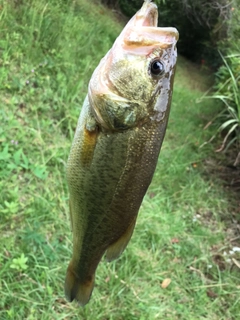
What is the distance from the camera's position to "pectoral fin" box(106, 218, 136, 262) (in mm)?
1547

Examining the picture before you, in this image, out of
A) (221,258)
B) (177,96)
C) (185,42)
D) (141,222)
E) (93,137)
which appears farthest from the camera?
(185,42)

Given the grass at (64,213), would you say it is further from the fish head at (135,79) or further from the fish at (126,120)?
the fish head at (135,79)

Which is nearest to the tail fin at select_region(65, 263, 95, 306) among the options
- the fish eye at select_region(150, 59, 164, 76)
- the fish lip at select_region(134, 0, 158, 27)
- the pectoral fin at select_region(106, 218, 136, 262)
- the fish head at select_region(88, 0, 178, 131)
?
the pectoral fin at select_region(106, 218, 136, 262)

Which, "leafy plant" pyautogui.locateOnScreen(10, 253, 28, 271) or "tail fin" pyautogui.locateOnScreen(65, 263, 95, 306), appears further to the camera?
"leafy plant" pyautogui.locateOnScreen(10, 253, 28, 271)

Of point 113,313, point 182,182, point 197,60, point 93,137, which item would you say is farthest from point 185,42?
point 93,137

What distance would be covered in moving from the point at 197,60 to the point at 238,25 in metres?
6.49

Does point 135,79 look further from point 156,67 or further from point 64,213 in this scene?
point 64,213

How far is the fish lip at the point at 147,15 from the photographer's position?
1.39 metres

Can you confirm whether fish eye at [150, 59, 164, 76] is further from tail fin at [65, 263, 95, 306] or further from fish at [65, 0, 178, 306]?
tail fin at [65, 263, 95, 306]

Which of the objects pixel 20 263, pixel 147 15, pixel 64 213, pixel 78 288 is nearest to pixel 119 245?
pixel 78 288

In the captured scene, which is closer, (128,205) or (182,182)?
(128,205)

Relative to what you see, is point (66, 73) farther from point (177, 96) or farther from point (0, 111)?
point (177, 96)

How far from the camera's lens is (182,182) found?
197 inches

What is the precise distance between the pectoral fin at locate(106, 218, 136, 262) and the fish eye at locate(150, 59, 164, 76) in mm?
493
